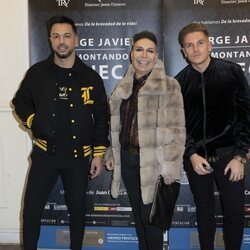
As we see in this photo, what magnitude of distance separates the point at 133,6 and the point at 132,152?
113 centimetres

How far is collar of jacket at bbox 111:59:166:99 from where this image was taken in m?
2.18

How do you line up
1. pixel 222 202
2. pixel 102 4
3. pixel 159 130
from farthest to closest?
pixel 102 4 < pixel 222 202 < pixel 159 130

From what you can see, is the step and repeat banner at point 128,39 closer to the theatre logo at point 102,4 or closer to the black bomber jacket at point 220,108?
the theatre logo at point 102,4

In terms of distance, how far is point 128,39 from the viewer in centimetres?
277

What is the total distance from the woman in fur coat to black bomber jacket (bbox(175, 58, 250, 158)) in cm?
13

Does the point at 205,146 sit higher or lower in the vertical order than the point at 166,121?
lower

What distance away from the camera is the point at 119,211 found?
293cm

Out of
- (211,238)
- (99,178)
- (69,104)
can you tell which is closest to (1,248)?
(99,178)

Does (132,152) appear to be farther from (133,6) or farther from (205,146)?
(133,6)

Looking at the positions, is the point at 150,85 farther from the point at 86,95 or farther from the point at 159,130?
the point at 86,95

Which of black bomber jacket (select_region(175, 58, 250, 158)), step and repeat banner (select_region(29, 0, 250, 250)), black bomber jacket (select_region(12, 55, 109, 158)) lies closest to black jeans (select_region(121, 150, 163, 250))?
black bomber jacket (select_region(12, 55, 109, 158))

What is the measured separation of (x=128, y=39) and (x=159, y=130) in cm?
91

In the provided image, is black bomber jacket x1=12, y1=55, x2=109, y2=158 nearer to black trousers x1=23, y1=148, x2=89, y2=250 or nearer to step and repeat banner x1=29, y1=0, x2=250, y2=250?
black trousers x1=23, y1=148, x2=89, y2=250

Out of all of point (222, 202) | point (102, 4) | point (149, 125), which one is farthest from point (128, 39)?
point (222, 202)
